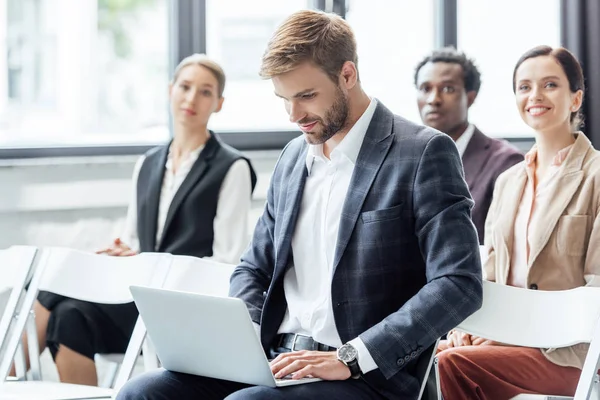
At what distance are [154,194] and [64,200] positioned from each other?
66 centimetres

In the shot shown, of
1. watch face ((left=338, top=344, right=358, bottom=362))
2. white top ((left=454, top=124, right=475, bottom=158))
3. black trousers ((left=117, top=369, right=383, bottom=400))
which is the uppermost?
white top ((left=454, top=124, right=475, bottom=158))

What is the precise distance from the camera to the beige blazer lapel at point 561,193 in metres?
2.89

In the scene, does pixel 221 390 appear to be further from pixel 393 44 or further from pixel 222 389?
pixel 393 44

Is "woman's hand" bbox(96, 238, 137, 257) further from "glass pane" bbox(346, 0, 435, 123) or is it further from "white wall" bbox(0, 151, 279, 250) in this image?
"glass pane" bbox(346, 0, 435, 123)

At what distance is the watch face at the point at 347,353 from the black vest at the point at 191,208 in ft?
5.53

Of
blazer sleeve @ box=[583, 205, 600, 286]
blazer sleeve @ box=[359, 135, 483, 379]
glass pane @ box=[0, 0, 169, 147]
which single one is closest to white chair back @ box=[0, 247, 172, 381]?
blazer sleeve @ box=[359, 135, 483, 379]

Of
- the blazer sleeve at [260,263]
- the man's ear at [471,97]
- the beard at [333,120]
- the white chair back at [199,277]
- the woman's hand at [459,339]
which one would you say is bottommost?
the woman's hand at [459,339]

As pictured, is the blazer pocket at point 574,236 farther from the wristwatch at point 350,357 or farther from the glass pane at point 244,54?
the glass pane at point 244,54

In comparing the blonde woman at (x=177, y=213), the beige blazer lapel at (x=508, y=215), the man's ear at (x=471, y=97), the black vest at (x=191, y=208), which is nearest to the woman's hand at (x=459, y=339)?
the beige blazer lapel at (x=508, y=215)

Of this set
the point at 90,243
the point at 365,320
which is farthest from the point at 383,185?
the point at 90,243

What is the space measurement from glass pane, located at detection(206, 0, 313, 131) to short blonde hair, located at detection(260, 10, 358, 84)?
2535 mm

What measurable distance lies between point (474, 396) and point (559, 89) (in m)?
1.06

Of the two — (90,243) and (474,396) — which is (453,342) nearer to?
(474,396)

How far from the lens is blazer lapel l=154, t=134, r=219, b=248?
12.4 feet
